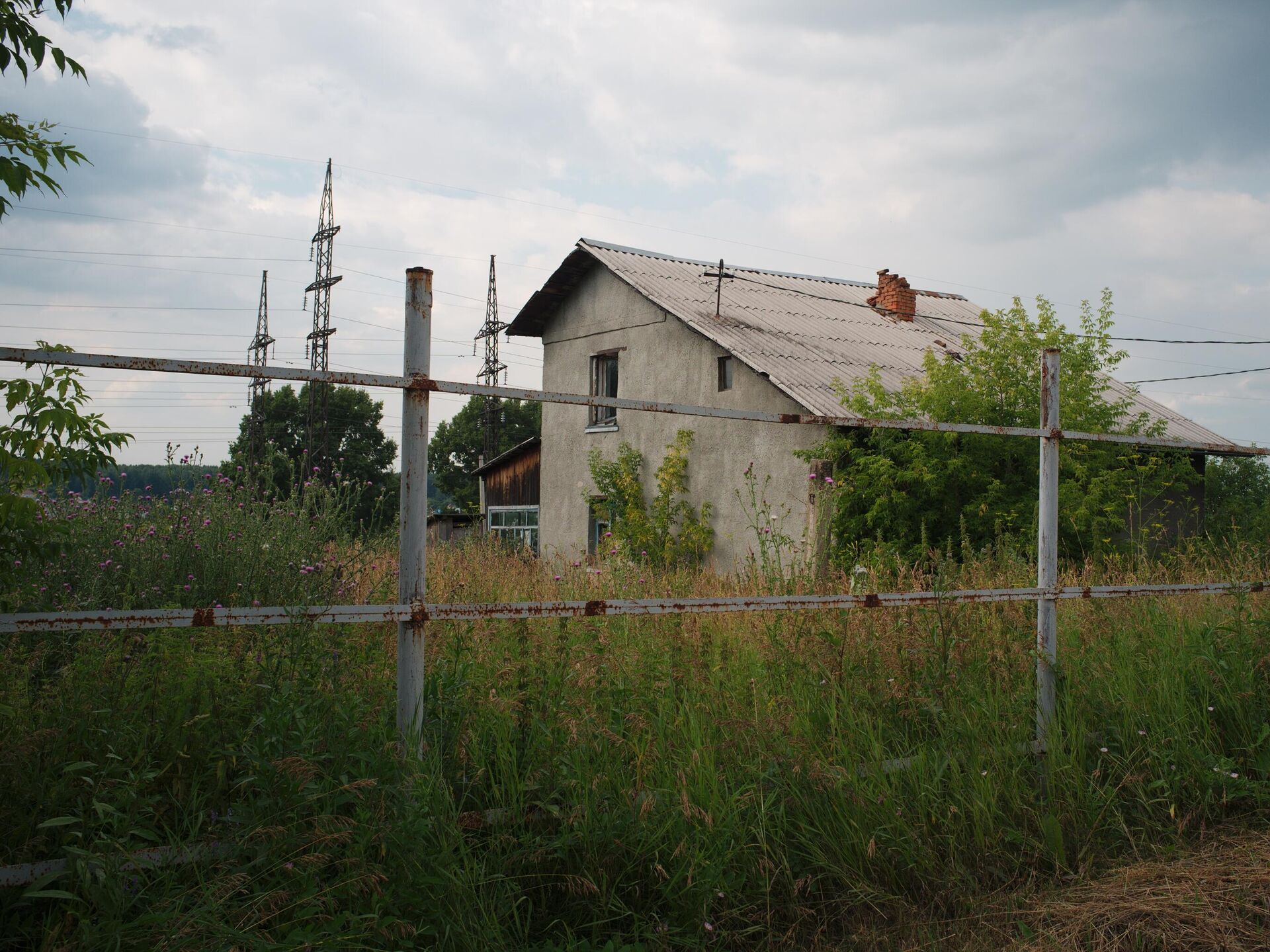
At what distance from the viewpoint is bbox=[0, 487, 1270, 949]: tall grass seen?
2.20 m

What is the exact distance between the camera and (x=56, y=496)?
4.76 meters

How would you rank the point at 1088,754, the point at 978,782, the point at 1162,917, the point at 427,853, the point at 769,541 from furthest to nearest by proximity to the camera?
the point at 769,541, the point at 1088,754, the point at 978,782, the point at 1162,917, the point at 427,853

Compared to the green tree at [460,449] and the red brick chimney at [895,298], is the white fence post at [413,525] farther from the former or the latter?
the green tree at [460,449]

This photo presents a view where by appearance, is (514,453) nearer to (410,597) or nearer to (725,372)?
(725,372)

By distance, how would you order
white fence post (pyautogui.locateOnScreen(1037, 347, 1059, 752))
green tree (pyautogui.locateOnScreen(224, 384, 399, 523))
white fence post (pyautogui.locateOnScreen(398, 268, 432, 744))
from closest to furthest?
white fence post (pyautogui.locateOnScreen(398, 268, 432, 744))
white fence post (pyautogui.locateOnScreen(1037, 347, 1059, 752))
green tree (pyautogui.locateOnScreen(224, 384, 399, 523))

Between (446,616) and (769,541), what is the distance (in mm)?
3238

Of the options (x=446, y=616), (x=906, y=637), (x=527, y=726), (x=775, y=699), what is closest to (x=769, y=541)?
(x=906, y=637)

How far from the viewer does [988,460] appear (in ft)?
36.1

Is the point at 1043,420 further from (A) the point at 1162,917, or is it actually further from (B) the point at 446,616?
(B) the point at 446,616

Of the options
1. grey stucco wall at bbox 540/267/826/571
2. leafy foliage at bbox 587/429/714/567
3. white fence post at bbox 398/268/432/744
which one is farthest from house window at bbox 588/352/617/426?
white fence post at bbox 398/268/432/744

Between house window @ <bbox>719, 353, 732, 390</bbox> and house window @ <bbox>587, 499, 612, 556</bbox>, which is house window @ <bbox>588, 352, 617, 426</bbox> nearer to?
house window @ <bbox>587, 499, 612, 556</bbox>

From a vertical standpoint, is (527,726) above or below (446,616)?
below

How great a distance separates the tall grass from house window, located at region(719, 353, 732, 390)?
10.4 metres

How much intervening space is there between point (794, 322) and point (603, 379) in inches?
149
